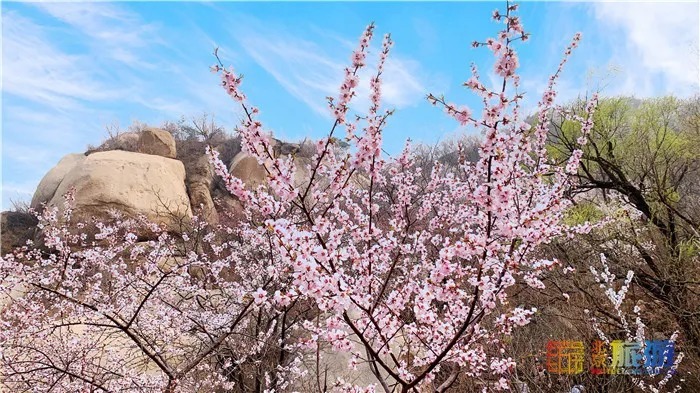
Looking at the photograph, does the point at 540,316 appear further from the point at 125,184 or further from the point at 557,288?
the point at 125,184

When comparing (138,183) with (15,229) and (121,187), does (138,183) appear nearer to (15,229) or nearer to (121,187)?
(121,187)

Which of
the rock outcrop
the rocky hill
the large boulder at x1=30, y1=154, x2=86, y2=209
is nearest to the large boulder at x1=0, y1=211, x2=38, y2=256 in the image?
the rocky hill

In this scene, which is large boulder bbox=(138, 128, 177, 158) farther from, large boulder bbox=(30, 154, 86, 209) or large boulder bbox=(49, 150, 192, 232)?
large boulder bbox=(49, 150, 192, 232)

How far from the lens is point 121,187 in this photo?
18047 mm

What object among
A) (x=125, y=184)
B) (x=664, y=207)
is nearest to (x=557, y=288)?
(x=664, y=207)

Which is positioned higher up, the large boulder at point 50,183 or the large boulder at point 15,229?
the large boulder at point 50,183

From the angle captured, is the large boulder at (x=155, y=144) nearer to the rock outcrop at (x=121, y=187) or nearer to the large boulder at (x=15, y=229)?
the rock outcrop at (x=121, y=187)

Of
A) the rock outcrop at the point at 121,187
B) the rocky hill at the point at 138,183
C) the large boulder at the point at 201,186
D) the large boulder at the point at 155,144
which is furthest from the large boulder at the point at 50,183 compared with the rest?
the large boulder at the point at 201,186

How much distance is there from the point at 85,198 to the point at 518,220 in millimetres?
17780

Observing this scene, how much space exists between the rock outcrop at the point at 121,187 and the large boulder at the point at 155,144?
2.75 meters

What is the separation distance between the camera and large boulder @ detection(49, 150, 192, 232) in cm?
1738

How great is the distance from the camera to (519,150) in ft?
11.4

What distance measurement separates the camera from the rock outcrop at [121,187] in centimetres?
1739

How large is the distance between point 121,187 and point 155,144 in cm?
548
